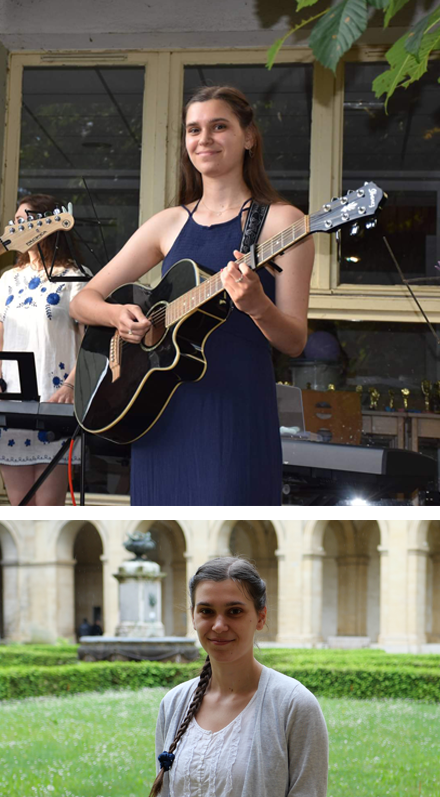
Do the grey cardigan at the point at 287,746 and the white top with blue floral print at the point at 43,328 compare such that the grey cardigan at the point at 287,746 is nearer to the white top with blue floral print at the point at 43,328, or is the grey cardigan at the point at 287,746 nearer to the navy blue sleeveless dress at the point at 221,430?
the navy blue sleeveless dress at the point at 221,430

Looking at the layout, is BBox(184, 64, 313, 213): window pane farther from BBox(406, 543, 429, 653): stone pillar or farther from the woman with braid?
the woman with braid

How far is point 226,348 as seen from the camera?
6.71 feet

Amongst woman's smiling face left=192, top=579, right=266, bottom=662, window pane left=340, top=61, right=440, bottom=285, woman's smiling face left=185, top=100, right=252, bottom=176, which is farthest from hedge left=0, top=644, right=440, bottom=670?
window pane left=340, top=61, right=440, bottom=285

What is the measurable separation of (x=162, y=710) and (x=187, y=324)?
2.74 ft

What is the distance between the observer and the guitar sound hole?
2.16m

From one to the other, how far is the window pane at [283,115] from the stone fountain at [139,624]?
9.70 ft

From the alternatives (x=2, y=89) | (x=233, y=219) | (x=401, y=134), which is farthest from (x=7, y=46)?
(x=233, y=219)

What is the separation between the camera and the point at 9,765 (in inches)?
80.0

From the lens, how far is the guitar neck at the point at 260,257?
1928mm

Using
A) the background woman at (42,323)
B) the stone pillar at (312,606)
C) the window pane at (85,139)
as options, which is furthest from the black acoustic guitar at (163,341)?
the window pane at (85,139)

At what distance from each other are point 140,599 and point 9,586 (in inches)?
12.3

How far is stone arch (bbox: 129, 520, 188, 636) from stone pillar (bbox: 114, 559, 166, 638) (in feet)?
0.05

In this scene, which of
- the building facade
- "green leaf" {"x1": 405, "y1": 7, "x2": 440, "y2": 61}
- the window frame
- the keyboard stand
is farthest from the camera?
the window frame

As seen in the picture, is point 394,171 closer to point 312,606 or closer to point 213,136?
point 213,136
